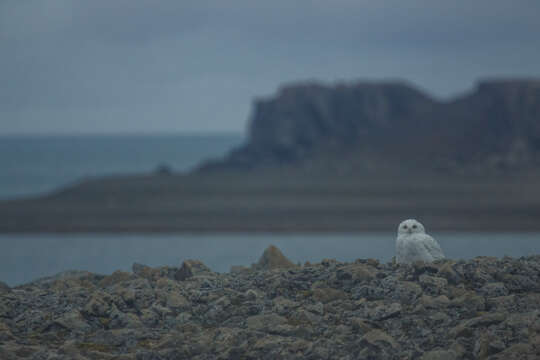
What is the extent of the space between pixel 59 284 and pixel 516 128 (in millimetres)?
58599

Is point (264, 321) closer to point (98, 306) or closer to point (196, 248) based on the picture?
point (98, 306)

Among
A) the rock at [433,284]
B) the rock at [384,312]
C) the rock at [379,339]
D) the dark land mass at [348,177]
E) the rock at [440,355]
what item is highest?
the dark land mass at [348,177]

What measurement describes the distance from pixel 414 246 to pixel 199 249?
70.5ft

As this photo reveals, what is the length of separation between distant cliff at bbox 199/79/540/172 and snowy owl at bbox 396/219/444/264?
47.0m

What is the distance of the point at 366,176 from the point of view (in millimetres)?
56281

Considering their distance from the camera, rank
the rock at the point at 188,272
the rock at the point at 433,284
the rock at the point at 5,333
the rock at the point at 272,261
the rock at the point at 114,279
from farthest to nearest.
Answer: the rock at the point at 272,261 → the rock at the point at 114,279 → the rock at the point at 188,272 → the rock at the point at 433,284 → the rock at the point at 5,333

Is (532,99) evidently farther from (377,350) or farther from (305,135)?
(377,350)

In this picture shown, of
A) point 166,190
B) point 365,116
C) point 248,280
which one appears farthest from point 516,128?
point 248,280

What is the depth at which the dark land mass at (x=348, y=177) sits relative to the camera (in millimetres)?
39812

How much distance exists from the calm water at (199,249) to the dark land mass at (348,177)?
2.09 m

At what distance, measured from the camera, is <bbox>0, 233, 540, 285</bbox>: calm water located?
27.6 metres

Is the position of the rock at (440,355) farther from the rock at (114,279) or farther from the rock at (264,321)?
the rock at (114,279)

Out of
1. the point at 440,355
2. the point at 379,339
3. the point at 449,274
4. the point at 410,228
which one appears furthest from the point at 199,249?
the point at 440,355

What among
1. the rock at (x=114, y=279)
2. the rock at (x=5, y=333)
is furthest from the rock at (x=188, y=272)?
the rock at (x=5, y=333)
